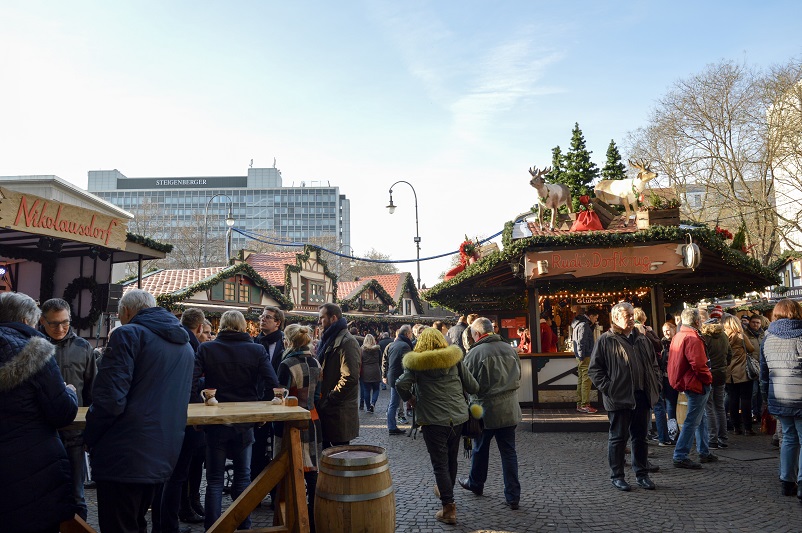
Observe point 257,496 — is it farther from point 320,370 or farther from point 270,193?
point 270,193

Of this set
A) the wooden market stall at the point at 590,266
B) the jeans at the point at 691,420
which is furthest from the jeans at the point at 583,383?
the jeans at the point at 691,420

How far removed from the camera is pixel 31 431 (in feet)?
9.93

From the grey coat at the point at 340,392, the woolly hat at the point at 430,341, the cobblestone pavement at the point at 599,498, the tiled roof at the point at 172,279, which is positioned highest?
the tiled roof at the point at 172,279

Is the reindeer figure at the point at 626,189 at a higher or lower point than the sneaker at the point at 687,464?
higher

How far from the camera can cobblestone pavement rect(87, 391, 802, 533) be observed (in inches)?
194

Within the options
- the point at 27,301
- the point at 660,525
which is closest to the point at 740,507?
the point at 660,525

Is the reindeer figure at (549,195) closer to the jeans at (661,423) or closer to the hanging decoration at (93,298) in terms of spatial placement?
the jeans at (661,423)

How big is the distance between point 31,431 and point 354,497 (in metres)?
1.93

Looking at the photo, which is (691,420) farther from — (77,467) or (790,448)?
(77,467)

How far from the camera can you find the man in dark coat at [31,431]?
2949 mm

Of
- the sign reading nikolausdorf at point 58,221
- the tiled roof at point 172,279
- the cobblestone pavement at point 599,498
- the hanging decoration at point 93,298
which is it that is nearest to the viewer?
the cobblestone pavement at point 599,498

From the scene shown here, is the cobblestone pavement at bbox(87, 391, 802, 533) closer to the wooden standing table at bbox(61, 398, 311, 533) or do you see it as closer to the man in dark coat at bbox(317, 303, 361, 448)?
the man in dark coat at bbox(317, 303, 361, 448)

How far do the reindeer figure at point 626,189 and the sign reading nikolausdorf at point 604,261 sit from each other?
2.83ft

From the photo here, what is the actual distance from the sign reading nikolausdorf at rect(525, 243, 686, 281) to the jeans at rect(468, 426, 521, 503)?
5601 millimetres
